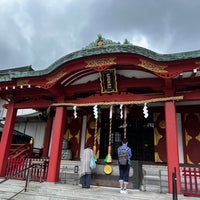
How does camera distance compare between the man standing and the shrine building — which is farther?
the shrine building

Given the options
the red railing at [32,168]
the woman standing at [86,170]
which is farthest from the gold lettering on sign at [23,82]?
the woman standing at [86,170]

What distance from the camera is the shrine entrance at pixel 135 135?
378 inches

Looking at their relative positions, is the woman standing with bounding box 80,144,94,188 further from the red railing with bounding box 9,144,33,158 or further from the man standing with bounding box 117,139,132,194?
the red railing with bounding box 9,144,33,158

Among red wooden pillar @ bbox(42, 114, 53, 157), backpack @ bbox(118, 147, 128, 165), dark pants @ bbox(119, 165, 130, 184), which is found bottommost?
dark pants @ bbox(119, 165, 130, 184)

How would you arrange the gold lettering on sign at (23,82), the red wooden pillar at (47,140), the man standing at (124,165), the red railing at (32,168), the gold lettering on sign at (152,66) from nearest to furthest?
1. the man standing at (124,165)
2. the gold lettering on sign at (152,66)
3. the red railing at (32,168)
4. the gold lettering on sign at (23,82)
5. the red wooden pillar at (47,140)

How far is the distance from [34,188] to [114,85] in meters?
4.40

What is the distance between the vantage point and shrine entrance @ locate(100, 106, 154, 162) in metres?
9.61

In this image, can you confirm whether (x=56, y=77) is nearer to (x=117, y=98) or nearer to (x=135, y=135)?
(x=117, y=98)

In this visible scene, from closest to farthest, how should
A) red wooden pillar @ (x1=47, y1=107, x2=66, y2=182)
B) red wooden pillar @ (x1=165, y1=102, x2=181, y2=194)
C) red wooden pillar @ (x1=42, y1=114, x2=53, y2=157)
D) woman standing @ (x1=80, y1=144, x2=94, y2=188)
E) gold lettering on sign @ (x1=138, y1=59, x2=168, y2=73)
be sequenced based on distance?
red wooden pillar @ (x1=165, y1=102, x2=181, y2=194)
gold lettering on sign @ (x1=138, y1=59, x2=168, y2=73)
woman standing @ (x1=80, y1=144, x2=94, y2=188)
red wooden pillar @ (x1=47, y1=107, x2=66, y2=182)
red wooden pillar @ (x1=42, y1=114, x2=53, y2=157)

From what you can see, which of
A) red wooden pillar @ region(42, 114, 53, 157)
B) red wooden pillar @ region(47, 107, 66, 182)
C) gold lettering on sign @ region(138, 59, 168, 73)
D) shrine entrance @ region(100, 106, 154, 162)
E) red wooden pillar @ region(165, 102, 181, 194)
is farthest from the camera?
red wooden pillar @ region(42, 114, 53, 157)

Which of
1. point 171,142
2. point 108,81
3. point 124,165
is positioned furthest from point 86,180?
point 108,81

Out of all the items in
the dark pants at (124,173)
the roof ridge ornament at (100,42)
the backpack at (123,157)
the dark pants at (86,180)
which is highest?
the roof ridge ornament at (100,42)

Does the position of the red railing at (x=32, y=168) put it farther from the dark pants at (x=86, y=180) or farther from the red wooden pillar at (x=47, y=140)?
the red wooden pillar at (x=47, y=140)

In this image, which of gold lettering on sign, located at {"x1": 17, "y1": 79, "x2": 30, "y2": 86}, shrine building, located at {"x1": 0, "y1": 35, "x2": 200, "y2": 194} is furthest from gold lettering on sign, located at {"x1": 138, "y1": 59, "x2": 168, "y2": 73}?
gold lettering on sign, located at {"x1": 17, "y1": 79, "x2": 30, "y2": 86}
